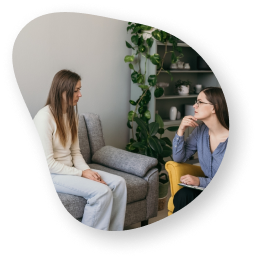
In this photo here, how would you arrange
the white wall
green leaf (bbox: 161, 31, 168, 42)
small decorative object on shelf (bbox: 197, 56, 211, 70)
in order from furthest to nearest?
small decorative object on shelf (bbox: 197, 56, 211, 70) → green leaf (bbox: 161, 31, 168, 42) → the white wall

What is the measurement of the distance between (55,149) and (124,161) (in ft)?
1.14

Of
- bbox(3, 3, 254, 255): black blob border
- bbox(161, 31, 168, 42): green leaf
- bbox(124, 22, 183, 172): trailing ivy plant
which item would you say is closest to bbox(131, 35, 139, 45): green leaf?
bbox(124, 22, 183, 172): trailing ivy plant

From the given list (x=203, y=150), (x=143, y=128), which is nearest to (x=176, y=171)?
(x=203, y=150)

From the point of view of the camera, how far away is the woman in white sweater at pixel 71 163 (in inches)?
32.2

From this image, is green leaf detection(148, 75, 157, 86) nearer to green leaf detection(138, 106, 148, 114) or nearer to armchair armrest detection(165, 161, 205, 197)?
green leaf detection(138, 106, 148, 114)

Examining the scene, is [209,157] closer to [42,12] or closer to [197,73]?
[42,12]

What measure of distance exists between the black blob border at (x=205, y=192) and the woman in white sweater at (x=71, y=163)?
191mm

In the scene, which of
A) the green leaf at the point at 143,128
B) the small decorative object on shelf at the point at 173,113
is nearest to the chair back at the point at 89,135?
the green leaf at the point at 143,128

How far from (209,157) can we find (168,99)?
1.13m

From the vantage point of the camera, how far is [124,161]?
3.95 feet

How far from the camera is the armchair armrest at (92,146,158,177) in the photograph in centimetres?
118

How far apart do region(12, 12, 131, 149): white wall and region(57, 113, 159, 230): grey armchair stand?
81 millimetres

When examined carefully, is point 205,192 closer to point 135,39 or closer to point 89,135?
point 89,135

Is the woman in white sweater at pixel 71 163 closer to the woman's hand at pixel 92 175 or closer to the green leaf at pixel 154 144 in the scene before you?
the woman's hand at pixel 92 175
